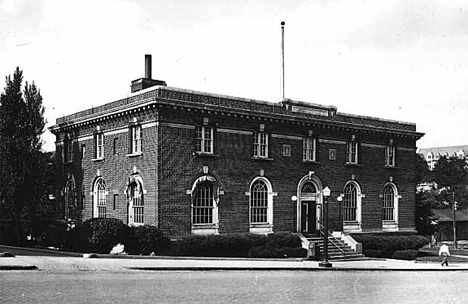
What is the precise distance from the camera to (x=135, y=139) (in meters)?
33.3

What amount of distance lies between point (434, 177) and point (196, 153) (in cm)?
10280

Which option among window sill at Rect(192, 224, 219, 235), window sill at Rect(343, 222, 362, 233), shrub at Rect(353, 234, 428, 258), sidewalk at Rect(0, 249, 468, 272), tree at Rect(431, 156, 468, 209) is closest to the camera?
sidewalk at Rect(0, 249, 468, 272)

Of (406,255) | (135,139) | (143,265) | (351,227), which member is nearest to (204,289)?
(143,265)

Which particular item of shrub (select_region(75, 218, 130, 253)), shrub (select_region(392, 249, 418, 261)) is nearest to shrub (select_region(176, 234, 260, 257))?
shrub (select_region(75, 218, 130, 253))

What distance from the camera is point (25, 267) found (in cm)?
2052

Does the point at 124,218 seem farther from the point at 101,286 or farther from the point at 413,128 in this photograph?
the point at 413,128

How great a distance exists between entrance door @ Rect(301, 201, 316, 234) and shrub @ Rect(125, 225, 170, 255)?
1010 centimetres

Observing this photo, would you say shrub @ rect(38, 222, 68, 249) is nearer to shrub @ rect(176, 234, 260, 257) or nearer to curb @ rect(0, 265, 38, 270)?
shrub @ rect(176, 234, 260, 257)

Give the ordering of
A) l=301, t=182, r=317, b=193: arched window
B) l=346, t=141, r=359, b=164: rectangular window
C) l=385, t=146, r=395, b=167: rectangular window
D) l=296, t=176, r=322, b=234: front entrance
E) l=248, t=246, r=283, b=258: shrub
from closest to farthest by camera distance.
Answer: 1. l=248, t=246, r=283, b=258: shrub
2. l=296, t=176, r=322, b=234: front entrance
3. l=301, t=182, r=317, b=193: arched window
4. l=346, t=141, r=359, b=164: rectangular window
5. l=385, t=146, r=395, b=167: rectangular window

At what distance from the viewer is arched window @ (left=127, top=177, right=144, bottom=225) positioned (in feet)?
107

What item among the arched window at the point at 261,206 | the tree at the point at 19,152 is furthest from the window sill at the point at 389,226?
the tree at the point at 19,152

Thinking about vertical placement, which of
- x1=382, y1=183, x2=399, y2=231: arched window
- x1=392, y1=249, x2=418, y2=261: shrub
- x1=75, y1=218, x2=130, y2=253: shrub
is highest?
x1=382, y1=183, x2=399, y2=231: arched window

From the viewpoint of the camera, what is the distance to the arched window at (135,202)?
32750 millimetres

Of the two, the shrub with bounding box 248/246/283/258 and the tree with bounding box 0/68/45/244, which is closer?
the shrub with bounding box 248/246/283/258
